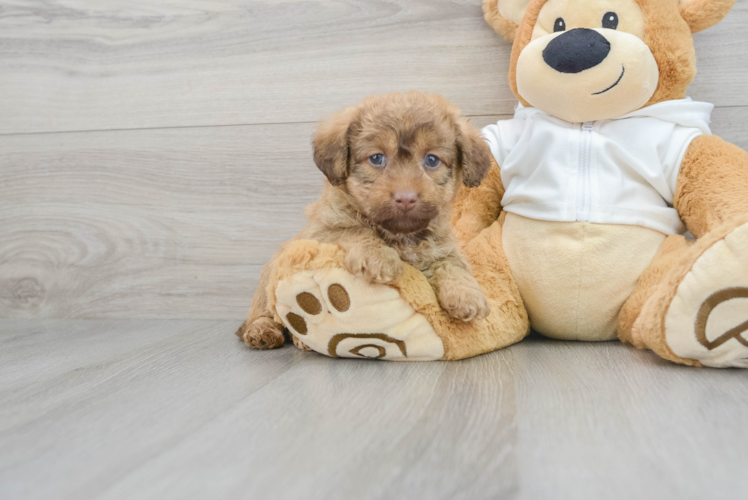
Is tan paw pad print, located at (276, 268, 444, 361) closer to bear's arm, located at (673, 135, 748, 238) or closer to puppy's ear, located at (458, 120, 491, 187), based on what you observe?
puppy's ear, located at (458, 120, 491, 187)

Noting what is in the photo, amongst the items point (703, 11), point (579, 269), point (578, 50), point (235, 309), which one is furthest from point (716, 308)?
point (235, 309)

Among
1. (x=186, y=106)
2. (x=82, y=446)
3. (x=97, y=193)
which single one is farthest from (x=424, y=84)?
(x=82, y=446)

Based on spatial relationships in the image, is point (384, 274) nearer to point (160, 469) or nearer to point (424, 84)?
point (160, 469)

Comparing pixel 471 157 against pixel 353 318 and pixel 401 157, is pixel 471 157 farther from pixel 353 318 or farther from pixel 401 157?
pixel 353 318

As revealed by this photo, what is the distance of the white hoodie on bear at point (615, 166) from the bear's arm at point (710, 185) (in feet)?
0.09

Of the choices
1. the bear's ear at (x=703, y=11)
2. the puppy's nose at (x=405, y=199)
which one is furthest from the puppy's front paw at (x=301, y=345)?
the bear's ear at (x=703, y=11)

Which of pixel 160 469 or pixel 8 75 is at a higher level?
pixel 8 75

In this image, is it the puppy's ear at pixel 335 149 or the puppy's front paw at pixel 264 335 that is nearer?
the puppy's ear at pixel 335 149

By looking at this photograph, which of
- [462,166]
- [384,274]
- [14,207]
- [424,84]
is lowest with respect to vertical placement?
[14,207]

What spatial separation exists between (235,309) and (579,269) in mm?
1281

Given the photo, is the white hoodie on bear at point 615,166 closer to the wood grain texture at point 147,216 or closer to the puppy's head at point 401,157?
the puppy's head at point 401,157

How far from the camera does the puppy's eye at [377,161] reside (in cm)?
133

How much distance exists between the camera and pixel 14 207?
223 centimetres

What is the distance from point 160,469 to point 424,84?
1493 mm
